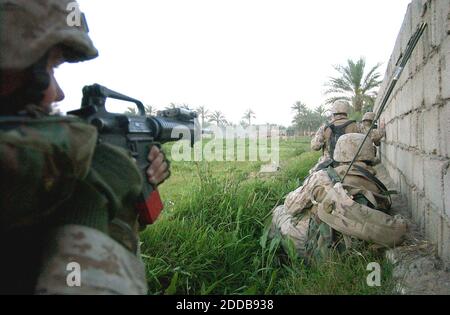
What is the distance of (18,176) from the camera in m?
0.82

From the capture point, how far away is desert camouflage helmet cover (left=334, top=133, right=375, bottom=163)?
295 cm

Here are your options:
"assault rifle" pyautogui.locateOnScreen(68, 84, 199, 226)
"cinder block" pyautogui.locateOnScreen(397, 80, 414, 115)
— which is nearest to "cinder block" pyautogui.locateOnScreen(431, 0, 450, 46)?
"cinder block" pyautogui.locateOnScreen(397, 80, 414, 115)

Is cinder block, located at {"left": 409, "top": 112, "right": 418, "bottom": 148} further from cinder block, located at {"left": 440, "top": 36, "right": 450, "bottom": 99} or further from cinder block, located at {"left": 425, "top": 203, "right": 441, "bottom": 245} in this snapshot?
cinder block, located at {"left": 440, "top": 36, "right": 450, "bottom": 99}

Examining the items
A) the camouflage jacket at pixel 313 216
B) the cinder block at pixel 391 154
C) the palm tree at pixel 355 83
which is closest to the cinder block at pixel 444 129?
the camouflage jacket at pixel 313 216

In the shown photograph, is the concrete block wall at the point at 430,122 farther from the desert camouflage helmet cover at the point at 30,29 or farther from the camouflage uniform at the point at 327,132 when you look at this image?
the camouflage uniform at the point at 327,132

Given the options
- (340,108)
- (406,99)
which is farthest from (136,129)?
(340,108)

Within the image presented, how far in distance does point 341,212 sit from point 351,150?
0.81 meters

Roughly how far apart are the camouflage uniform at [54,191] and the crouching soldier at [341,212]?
5.19 ft

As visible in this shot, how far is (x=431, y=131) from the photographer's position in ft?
7.02

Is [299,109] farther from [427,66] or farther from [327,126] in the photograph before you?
[427,66]

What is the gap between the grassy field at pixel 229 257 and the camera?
201 centimetres

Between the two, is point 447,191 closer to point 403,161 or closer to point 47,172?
point 403,161

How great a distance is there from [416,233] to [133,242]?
2095mm

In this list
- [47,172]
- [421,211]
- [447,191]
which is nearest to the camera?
[47,172]
